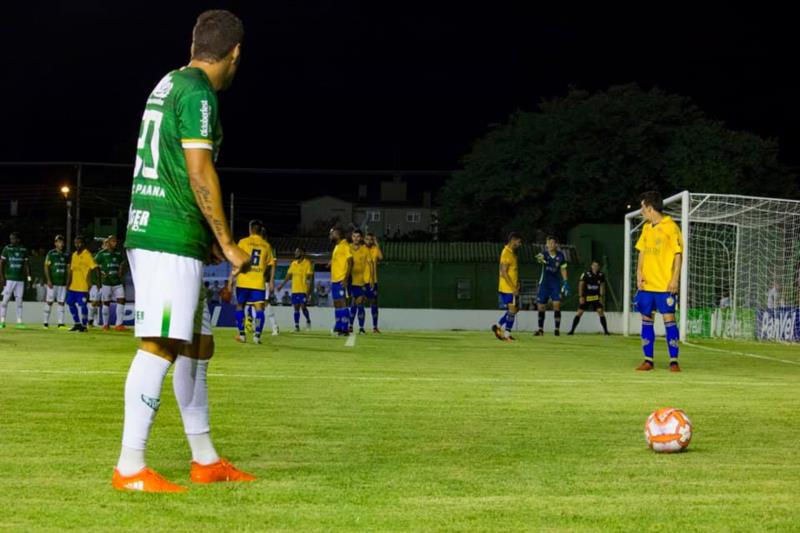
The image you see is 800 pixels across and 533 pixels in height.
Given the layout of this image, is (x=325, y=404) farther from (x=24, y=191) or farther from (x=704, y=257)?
(x=24, y=191)

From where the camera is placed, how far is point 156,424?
7266 mm

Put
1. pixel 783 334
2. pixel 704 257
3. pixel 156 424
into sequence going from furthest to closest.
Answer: pixel 704 257 < pixel 783 334 < pixel 156 424

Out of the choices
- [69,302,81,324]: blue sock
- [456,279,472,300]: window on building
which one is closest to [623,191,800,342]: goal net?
[69,302,81,324]: blue sock

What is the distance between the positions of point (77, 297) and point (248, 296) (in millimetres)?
7752

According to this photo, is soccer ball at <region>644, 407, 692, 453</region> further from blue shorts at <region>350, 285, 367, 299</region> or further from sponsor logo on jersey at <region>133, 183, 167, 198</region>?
blue shorts at <region>350, 285, 367, 299</region>

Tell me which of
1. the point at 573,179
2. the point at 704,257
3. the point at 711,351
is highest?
the point at 573,179

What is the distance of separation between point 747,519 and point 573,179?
179 ft

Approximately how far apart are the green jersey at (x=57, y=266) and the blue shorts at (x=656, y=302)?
17885 millimetres

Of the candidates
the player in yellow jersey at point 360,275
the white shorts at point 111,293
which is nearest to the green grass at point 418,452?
the player in yellow jersey at point 360,275

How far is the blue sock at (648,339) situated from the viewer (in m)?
14.1

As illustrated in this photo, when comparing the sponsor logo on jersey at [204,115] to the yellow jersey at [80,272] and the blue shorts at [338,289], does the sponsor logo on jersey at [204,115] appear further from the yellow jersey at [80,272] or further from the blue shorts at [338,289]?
the yellow jersey at [80,272]

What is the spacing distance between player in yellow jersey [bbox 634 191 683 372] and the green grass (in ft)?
3.85

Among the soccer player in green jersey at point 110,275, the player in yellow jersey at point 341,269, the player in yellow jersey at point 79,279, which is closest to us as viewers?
the player in yellow jersey at point 341,269

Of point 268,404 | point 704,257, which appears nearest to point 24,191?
point 704,257
